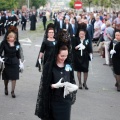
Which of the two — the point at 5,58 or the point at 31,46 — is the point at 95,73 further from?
the point at 31,46

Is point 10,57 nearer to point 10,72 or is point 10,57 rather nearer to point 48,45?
point 10,72

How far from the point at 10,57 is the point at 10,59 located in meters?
0.05

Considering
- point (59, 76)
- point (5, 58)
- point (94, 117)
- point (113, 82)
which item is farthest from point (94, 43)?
point (59, 76)

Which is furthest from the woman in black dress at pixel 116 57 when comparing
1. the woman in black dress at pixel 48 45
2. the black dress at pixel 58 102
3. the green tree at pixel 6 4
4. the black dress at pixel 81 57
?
the green tree at pixel 6 4

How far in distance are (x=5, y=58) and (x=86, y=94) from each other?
7.53 feet

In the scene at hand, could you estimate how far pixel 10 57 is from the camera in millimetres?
10086

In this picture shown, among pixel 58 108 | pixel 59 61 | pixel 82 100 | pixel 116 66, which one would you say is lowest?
pixel 82 100

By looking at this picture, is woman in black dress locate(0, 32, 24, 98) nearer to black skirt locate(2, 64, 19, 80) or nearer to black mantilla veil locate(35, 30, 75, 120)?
black skirt locate(2, 64, 19, 80)

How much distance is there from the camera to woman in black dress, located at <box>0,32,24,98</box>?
1003 centimetres

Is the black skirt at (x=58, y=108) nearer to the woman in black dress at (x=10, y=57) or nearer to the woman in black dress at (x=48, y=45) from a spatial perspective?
the woman in black dress at (x=10, y=57)

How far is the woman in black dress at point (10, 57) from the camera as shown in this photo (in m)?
10.0

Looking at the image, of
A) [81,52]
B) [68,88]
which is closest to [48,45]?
[81,52]

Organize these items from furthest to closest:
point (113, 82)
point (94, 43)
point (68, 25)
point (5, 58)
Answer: point (94, 43)
point (68, 25)
point (113, 82)
point (5, 58)

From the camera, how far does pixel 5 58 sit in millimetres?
10094
